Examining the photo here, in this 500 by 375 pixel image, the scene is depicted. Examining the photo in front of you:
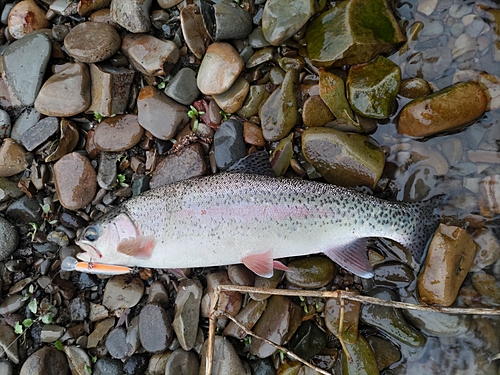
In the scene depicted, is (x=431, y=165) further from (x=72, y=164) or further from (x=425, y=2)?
(x=72, y=164)

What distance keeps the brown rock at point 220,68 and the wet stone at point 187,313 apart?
1.97 metres

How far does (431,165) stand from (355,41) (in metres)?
1.38

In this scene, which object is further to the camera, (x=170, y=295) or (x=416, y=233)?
(x=170, y=295)

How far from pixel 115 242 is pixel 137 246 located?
0.71 feet

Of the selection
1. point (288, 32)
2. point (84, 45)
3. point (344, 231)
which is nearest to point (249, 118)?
point (288, 32)

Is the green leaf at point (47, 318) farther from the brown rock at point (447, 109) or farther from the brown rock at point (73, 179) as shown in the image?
the brown rock at point (447, 109)

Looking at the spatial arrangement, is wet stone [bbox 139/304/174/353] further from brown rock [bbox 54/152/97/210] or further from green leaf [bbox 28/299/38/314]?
brown rock [bbox 54/152/97/210]

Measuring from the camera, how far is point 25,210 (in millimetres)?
4039

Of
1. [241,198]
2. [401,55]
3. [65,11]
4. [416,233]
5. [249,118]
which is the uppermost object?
[65,11]

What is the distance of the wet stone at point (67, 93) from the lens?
3.91m

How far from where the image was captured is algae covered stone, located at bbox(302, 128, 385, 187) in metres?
3.59

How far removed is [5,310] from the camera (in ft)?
13.2

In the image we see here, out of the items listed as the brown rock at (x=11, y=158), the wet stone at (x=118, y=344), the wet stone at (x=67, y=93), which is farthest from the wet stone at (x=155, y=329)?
the wet stone at (x=67, y=93)

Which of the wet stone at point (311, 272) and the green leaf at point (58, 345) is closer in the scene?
the wet stone at point (311, 272)
